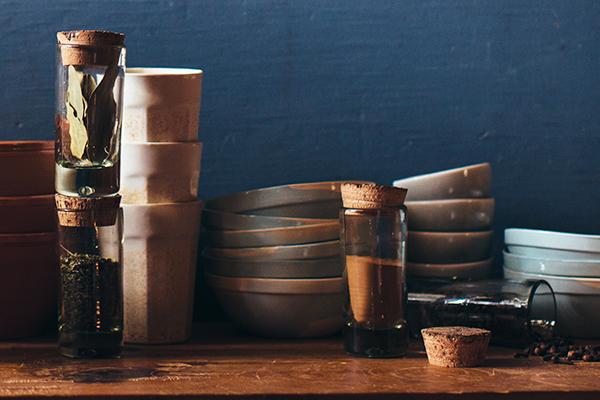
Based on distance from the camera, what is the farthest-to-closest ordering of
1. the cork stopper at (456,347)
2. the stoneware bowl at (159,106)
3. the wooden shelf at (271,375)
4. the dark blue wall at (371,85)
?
the dark blue wall at (371,85), the stoneware bowl at (159,106), the cork stopper at (456,347), the wooden shelf at (271,375)

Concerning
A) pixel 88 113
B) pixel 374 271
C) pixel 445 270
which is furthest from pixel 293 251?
pixel 88 113

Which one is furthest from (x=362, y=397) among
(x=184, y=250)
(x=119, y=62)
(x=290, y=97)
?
(x=290, y=97)

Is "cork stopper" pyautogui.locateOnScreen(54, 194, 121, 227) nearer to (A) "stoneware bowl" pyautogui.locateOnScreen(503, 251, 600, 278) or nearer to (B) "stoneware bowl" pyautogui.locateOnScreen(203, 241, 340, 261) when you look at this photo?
(B) "stoneware bowl" pyautogui.locateOnScreen(203, 241, 340, 261)

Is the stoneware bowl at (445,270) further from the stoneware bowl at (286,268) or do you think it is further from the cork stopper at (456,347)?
the cork stopper at (456,347)

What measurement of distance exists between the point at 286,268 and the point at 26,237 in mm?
429

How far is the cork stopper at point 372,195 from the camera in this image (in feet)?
4.98

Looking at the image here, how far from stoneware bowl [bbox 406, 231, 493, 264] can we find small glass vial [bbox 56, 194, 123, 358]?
534 mm

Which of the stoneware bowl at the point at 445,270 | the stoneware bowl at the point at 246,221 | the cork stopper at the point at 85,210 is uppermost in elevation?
the cork stopper at the point at 85,210

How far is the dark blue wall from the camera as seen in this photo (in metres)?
1.87

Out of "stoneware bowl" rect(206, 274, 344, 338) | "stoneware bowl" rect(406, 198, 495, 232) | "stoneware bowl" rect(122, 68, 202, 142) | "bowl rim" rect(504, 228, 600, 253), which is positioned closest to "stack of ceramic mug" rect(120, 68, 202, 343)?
"stoneware bowl" rect(122, 68, 202, 142)

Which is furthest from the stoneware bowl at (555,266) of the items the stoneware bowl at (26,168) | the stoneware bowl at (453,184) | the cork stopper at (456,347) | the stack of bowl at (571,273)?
the stoneware bowl at (26,168)

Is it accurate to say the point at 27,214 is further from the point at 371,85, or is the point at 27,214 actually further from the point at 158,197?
the point at 371,85

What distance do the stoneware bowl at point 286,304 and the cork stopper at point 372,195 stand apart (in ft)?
0.56

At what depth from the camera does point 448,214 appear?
1726 millimetres
